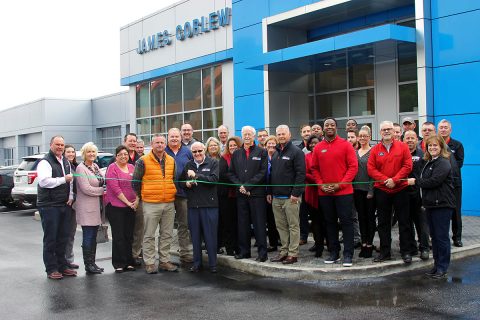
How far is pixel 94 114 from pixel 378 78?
31585mm

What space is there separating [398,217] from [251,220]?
229 centimetres

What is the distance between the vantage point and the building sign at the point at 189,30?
20889 mm

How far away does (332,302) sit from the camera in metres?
6.40

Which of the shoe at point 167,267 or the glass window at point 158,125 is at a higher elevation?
the glass window at point 158,125

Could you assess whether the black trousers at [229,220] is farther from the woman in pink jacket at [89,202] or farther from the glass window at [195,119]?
the glass window at [195,119]

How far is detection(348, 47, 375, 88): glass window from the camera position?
1596cm

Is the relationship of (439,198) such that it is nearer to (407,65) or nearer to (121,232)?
(121,232)

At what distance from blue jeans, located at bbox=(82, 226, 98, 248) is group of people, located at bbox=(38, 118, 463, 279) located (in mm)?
19

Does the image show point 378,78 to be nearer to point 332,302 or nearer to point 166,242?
point 166,242

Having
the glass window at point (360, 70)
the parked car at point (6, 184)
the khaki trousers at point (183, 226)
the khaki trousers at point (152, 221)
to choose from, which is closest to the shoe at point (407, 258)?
the khaki trousers at point (183, 226)

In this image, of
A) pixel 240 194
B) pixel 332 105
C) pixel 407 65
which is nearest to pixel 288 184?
pixel 240 194

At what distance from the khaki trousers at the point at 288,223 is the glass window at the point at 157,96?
1783 centimetres

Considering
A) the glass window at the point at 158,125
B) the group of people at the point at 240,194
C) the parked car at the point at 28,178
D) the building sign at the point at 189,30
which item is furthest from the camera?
the glass window at the point at 158,125

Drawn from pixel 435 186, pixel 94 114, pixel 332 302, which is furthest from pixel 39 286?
pixel 94 114
